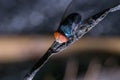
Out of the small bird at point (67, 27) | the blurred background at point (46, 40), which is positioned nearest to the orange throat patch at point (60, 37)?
the small bird at point (67, 27)

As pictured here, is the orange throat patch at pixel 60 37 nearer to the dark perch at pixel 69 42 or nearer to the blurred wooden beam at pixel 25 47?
the dark perch at pixel 69 42

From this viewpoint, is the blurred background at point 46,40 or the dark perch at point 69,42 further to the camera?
the blurred background at point 46,40

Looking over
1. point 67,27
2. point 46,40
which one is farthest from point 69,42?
point 46,40

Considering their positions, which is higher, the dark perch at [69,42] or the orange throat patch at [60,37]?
the orange throat patch at [60,37]

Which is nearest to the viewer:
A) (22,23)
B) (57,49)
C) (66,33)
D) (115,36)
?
(66,33)

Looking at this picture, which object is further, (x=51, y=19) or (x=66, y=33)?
(x=51, y=19)

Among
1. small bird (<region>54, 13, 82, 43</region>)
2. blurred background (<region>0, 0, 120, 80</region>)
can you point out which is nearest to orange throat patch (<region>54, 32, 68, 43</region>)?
small bird (<region>54, 13, 82, 43</region>)

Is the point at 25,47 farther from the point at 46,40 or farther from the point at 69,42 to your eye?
the point at 69,42

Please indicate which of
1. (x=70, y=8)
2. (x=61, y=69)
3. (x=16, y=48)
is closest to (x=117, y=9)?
(x=70, y=8)

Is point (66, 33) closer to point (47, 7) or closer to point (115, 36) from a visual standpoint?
point (47, 7)
